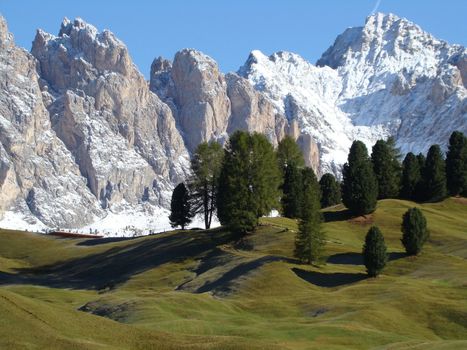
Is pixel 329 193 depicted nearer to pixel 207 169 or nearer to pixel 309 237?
pixel 207 169

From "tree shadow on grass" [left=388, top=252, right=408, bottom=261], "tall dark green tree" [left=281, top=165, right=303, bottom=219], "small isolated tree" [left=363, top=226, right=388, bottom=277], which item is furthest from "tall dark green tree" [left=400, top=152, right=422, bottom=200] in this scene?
"small isolated tree" [left=363, top=226, right=388, bottom=277]

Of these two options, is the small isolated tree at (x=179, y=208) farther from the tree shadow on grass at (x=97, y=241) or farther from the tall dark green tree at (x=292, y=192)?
the tall dark green tree at (x=292, y=192)

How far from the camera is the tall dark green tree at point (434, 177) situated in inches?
4783

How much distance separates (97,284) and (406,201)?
174ft

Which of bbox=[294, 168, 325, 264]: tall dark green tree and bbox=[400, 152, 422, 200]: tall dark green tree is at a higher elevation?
bbox=[400, 152, 422, 200]: tall dark green tree

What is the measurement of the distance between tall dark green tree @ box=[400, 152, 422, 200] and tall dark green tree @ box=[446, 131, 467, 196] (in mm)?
4871

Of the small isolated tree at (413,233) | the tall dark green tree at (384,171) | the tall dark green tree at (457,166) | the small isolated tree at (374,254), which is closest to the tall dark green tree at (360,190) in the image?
the tall dark green tree at (384,171)

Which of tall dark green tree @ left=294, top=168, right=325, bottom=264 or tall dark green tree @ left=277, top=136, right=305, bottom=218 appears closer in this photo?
tall dark green tree @ left=294, top=168, right=325, bottom=264

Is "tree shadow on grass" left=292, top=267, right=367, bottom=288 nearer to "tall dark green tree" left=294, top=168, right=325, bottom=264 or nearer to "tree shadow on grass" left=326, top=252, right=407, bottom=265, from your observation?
"tall dark green tree" left=294, top=168, right=325, bottom=264

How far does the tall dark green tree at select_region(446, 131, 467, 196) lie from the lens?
12388cm

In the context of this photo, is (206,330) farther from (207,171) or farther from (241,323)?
(207,171)

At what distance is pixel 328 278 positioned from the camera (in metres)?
74.9

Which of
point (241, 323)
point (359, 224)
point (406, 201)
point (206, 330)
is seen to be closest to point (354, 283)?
point (241, 323)

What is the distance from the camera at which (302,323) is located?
5472 cm
